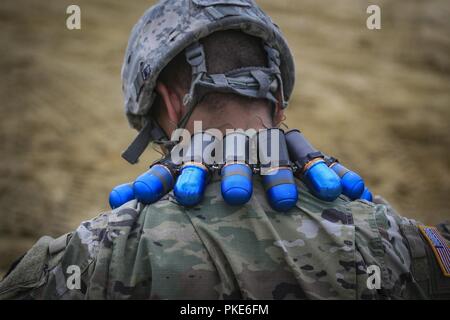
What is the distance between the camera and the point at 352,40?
995 cm

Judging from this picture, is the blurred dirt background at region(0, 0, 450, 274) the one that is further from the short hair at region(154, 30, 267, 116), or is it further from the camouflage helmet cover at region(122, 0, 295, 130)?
the short hair at region(154, 30, 267, 116)

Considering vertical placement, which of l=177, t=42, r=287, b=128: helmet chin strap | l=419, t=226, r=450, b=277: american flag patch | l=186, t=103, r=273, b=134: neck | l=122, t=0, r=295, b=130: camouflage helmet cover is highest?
l=122, t=0, r=295, b=130: camouflage helmet cover

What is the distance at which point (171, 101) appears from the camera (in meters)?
2.58

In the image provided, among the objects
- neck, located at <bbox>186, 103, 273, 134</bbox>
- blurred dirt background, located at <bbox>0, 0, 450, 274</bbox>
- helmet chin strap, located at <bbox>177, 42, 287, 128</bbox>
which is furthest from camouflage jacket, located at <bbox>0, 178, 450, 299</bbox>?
blurred dirt background, located at <bbox>0, 0, 450, 274</bbox>

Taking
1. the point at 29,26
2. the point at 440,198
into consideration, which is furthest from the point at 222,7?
the point at 29,26

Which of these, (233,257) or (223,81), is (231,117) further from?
(233,257)

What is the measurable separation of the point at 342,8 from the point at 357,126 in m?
3.53

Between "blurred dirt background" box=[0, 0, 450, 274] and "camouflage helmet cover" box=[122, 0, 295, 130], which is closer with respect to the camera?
"camouflage helmet cover" box=[122, 0, 295, 130]

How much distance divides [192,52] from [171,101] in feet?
0.84

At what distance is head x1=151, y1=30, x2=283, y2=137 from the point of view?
2389 mm

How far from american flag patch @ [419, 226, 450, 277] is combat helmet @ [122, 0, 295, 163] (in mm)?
851

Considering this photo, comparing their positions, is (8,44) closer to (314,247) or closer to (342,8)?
(342,8)

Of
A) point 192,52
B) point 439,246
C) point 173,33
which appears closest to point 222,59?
point 192,52

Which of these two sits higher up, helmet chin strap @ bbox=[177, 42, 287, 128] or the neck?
helmet chin strap @ bbox=[177, 42, 287, 128]
